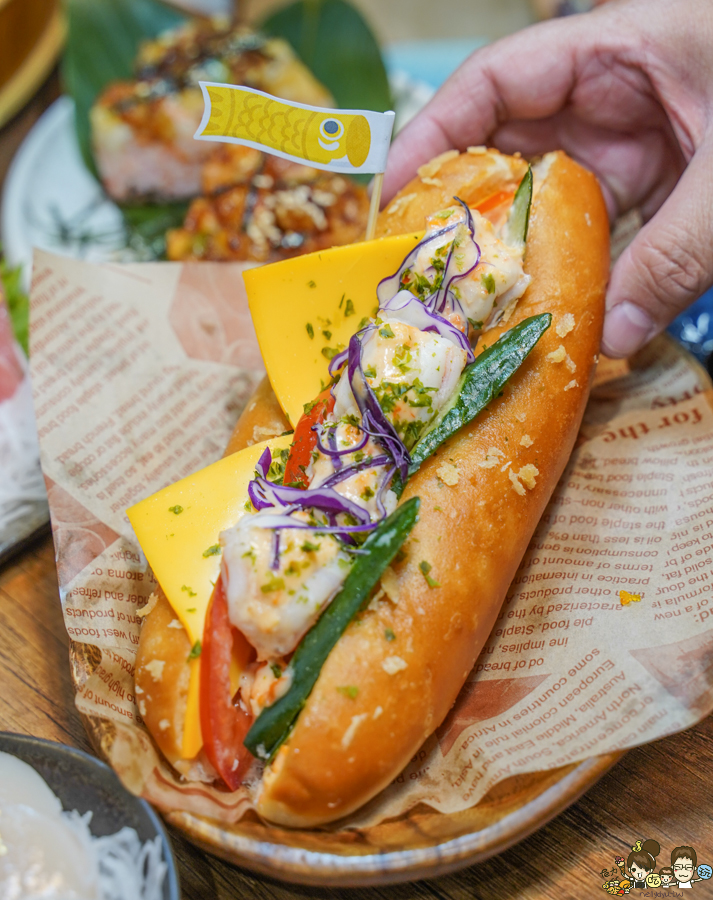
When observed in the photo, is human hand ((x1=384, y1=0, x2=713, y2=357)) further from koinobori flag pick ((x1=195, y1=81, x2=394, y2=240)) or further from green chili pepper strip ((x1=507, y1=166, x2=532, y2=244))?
koinobori flag pick ((x1=195, y1=81, x2=394, y2=240))

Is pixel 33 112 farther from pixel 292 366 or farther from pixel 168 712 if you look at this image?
pixel 168 712

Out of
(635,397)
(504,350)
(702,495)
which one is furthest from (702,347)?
(504,350)

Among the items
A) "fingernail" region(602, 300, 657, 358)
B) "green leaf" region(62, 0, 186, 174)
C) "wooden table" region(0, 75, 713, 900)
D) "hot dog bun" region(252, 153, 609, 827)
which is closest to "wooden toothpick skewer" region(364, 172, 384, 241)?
"hot dog bun" region(252, 153, 609, 827)

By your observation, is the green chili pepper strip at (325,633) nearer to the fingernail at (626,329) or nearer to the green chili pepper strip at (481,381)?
the green chili pepper strip at (481,381)

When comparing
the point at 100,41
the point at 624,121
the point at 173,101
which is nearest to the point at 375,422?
the point at 624,121

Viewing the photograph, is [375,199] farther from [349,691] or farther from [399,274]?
[349,691]

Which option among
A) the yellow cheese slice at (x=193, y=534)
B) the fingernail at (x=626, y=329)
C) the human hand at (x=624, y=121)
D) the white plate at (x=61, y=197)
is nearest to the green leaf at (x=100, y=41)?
the white plate at (x=61, y=197)
